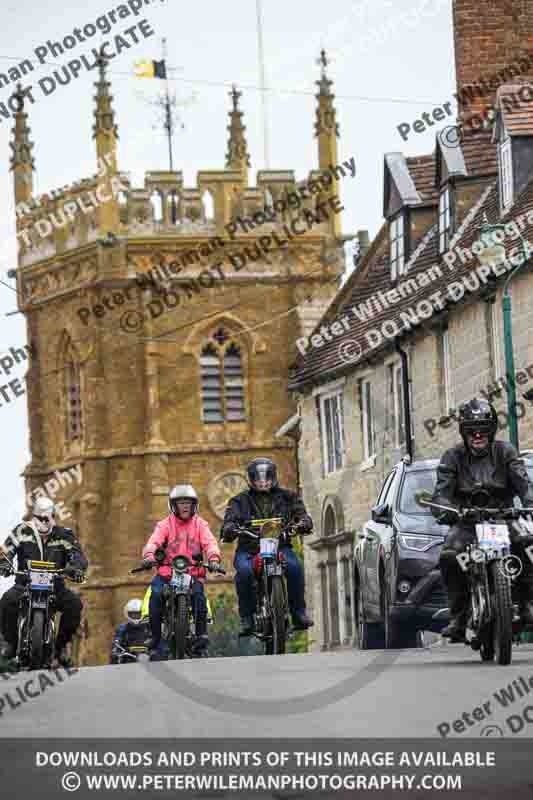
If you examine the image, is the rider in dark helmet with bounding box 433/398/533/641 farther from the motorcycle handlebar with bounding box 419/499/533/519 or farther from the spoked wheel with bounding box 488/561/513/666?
the spoked wheel with bounding box 488/561/513/666

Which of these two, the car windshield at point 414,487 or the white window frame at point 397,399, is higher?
the white window frame at point 397,399

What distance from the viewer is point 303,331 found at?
8619 cm

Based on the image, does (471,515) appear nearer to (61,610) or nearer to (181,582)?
(181,582)

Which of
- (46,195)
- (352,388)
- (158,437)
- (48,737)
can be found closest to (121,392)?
(158,437)

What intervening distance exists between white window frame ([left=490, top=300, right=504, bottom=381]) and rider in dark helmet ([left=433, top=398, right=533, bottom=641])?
19929 mm

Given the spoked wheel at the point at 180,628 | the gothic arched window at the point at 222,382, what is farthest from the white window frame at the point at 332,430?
the gothic arched window at the point at 222,382

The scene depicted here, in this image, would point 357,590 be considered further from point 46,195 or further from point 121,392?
point 46,195

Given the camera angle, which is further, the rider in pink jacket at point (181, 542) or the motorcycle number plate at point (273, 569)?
the rider in pink jacket at point (181, 542)

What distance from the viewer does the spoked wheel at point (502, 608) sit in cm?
1510

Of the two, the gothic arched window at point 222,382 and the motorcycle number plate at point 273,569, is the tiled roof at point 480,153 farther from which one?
the gothic arched window at point 222,382

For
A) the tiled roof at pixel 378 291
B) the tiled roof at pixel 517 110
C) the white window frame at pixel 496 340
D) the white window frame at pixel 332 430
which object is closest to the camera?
the white window frame at pixel 496 340

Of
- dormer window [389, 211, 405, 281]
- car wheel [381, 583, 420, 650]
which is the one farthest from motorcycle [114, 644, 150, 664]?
dormer window [389, 211, 405, 281]

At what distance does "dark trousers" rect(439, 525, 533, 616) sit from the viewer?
51.8ft

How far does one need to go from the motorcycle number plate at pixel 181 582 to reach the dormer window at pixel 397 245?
24.6m
